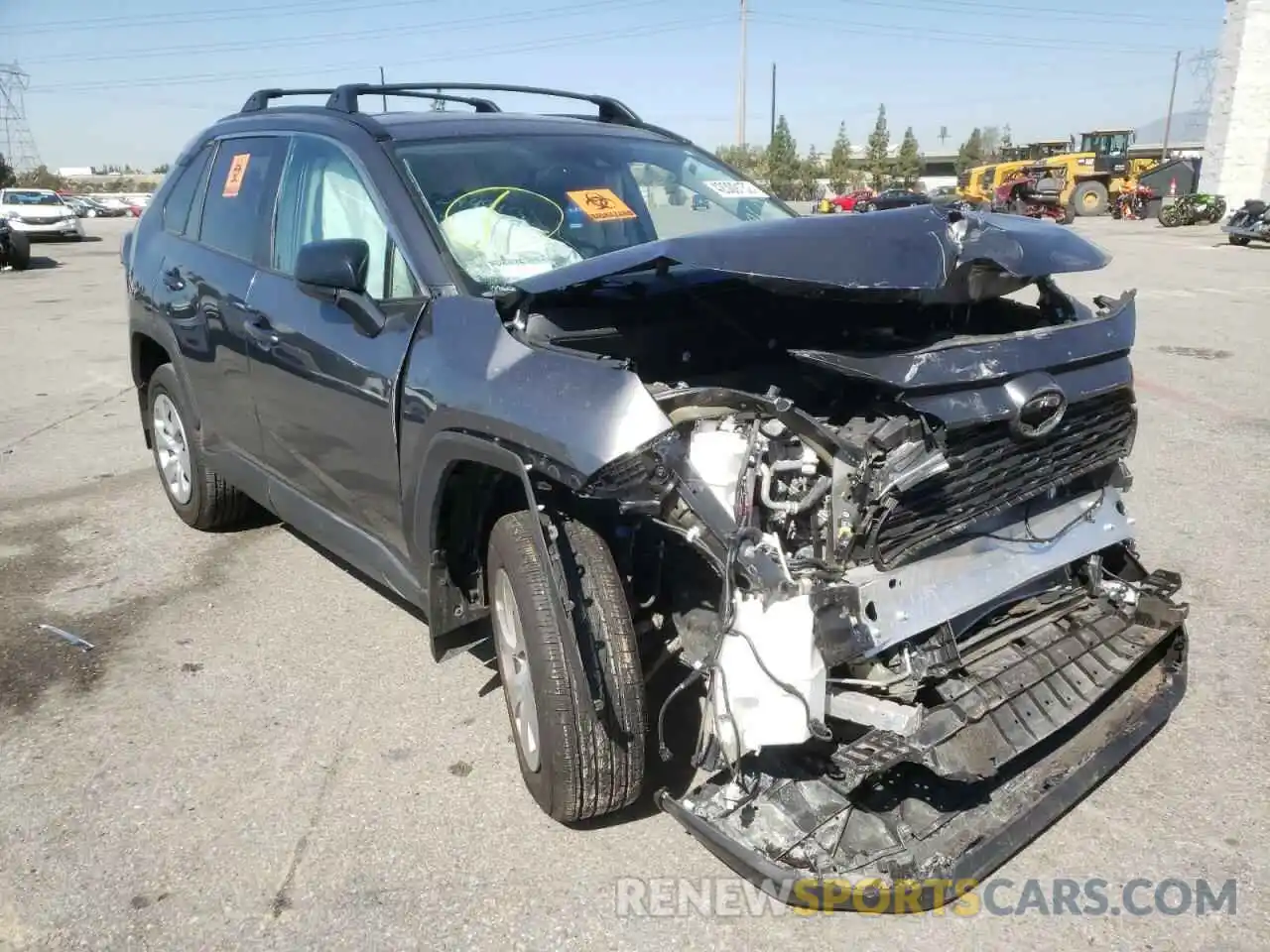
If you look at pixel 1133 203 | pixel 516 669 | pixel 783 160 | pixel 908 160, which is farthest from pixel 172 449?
pixel 908 160

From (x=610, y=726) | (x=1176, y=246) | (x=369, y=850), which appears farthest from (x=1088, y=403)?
(x=1176, y=246)

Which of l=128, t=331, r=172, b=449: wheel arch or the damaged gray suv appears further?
l=128, t=331, r=172, b=449: wheel arch

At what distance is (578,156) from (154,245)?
7.83 ft

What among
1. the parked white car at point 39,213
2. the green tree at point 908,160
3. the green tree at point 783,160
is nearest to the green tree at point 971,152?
the green tree at point 908,160

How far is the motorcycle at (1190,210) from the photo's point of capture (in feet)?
92.9

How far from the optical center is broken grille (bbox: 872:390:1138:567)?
249 centimetres

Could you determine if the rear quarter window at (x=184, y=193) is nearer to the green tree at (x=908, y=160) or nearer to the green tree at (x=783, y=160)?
the green tree at (x=783, y=160)

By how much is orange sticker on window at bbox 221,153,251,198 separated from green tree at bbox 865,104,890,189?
63.9 m

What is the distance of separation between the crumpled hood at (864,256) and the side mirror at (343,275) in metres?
0.63

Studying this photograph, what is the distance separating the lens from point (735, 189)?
424cm

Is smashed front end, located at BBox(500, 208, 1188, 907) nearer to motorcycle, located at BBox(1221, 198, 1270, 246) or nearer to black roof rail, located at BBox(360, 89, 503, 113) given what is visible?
black roof rail, located at BBox(360, 89, 503, 113)

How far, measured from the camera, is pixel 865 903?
229cm

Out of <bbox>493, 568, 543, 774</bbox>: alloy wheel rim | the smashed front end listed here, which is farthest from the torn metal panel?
<bbox>493, 568, 543, 774</bbox>: alloy wheel rim

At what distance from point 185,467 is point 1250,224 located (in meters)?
22.5
